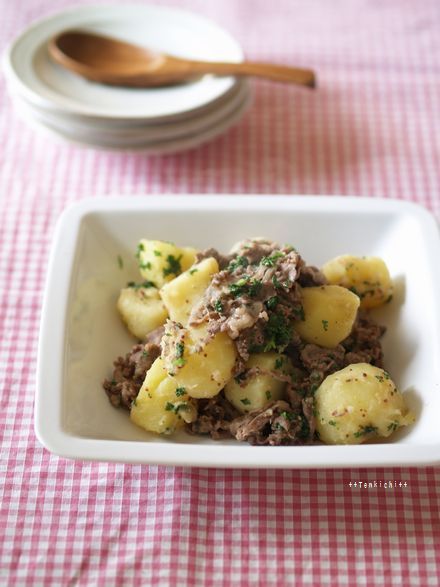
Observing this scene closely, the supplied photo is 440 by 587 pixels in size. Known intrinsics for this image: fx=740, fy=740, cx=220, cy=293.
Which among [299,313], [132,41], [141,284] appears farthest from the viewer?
[132,41]

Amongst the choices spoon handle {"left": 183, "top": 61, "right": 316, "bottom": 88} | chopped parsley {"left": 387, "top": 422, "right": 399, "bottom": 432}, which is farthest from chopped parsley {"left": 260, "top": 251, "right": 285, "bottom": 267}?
spoon handle {"left": 183, "top": 61, "right": 316, "bottom": 88}

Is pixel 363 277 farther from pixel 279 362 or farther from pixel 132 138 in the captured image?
pixel 132 138

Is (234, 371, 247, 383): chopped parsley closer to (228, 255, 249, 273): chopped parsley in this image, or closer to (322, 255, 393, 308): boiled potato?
(228, 255, 249, 273): chopped parsley

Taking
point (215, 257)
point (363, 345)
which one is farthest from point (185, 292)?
point (363, 345)

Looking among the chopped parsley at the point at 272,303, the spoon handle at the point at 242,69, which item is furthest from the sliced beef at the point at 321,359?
the spoon handle at the point at 242,69

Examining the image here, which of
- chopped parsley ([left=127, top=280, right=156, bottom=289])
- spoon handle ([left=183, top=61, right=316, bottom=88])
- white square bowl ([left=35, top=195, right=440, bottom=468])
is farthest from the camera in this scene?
spoon handle ([left=183, top=61, right=316, bottom=88])

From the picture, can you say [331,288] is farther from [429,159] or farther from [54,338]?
[429,159]

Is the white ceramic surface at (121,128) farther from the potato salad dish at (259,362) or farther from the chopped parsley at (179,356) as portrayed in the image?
the chopped parsley at (179,356)
